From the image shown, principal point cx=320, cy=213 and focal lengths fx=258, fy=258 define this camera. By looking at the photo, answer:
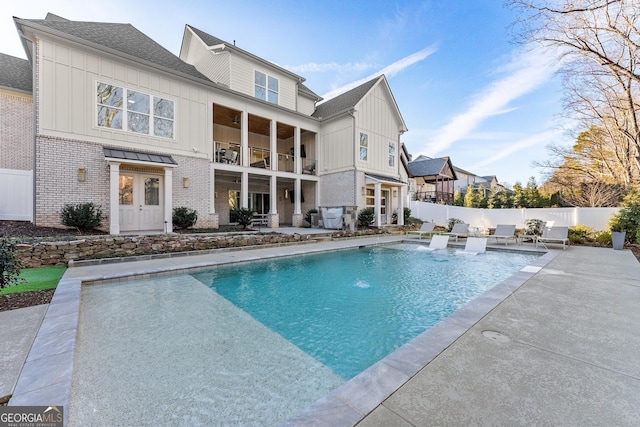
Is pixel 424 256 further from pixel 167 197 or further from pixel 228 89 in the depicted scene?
pixel 228 89

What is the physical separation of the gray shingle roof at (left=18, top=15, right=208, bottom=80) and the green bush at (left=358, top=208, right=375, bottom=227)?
35.4ft

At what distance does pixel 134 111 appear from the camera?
33.6 feet

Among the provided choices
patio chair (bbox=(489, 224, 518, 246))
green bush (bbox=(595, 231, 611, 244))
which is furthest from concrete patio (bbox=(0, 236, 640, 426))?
green bush (bbox=(595, 231, 611, 244))

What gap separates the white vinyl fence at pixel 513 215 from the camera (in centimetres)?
1288

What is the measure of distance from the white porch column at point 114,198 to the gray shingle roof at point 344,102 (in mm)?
11652

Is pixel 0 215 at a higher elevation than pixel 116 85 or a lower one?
lower

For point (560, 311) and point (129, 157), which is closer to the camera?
point (560, 311)

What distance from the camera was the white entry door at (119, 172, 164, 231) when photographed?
10250 mm

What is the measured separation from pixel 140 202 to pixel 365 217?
1105 centimetres

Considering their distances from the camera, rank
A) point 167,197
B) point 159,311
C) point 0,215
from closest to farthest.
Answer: point 159,311, point 0,215, point 167,197

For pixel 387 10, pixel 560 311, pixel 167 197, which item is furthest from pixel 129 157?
pixel 387 10

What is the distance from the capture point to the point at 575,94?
1534 cm

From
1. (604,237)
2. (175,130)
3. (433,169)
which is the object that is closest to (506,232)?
(604,237)

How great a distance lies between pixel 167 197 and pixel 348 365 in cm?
1022
